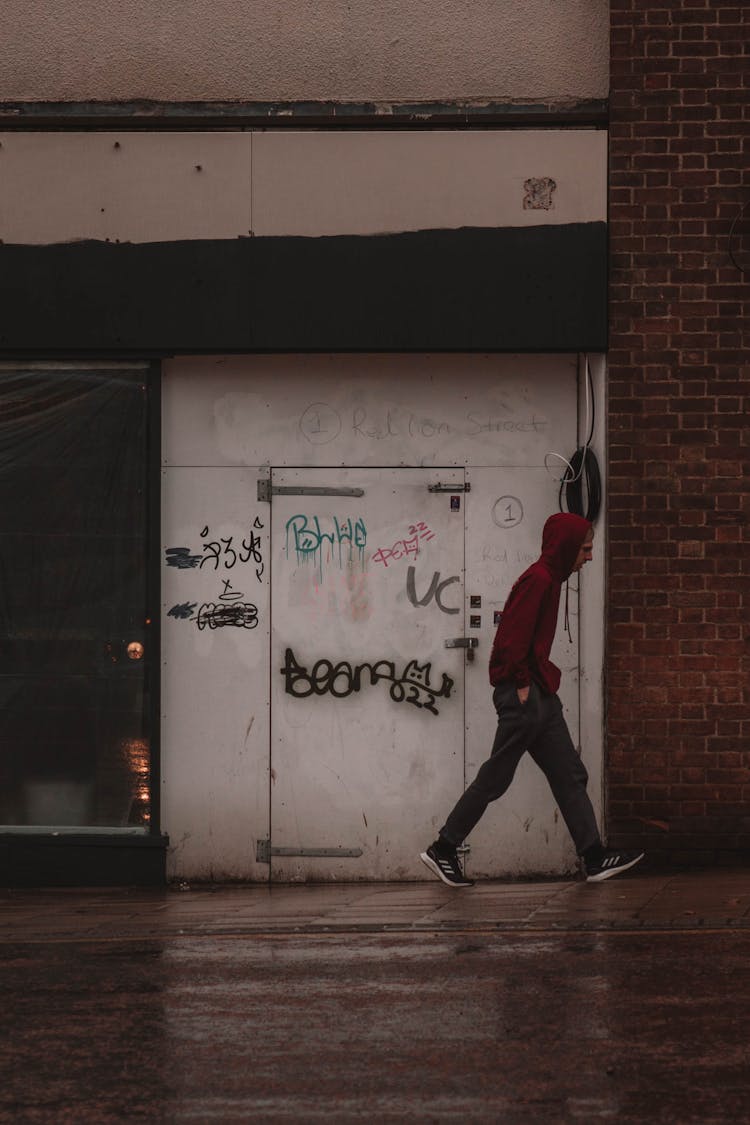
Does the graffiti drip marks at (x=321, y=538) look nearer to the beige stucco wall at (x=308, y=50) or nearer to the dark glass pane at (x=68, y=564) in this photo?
the dark glass pane at (x=68, y=564)

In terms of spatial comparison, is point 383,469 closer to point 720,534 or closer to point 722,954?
point 720,534

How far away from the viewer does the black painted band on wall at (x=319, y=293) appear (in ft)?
30.3

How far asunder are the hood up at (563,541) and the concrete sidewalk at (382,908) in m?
1.71

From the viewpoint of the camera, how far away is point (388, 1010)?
5.68 metres

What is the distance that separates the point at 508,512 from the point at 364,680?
130 cm

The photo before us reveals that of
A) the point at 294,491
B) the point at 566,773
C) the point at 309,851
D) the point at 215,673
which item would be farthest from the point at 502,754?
the point at 294,491

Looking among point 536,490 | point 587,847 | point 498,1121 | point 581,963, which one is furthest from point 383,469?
point 498,1121

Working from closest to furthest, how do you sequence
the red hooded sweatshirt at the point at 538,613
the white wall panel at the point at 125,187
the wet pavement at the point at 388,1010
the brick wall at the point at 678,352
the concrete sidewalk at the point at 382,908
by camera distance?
the wet pavement at the point at 388,1010, the concrete sidewalk at the point at 382,908, the red hooded sweatshirt at the point at 538,613, the brick wall at the point at 678,352, the white wall panel at the point at 125,187

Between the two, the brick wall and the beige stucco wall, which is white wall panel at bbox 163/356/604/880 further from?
the beige stucco wall

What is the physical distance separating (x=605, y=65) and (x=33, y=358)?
3781mm

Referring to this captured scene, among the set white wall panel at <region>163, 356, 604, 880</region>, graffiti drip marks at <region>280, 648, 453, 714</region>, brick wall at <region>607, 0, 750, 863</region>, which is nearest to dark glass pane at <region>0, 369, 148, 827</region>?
white wall panel at <region>163, 356, 604, 880</region>

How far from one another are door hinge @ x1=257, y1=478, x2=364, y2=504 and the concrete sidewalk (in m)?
2.29

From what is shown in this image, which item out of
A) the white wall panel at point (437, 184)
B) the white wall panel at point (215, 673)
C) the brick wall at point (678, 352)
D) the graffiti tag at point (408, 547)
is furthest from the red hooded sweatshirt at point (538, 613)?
the white wall panel at point (437, 184)

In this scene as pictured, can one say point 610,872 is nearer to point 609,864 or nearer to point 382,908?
point 609,864
